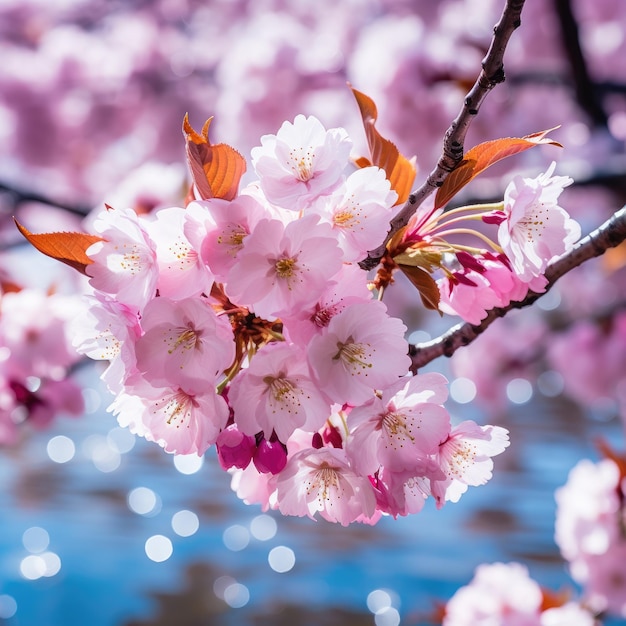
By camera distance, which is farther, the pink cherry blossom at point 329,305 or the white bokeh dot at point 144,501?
the white bokeh dot at point 144,501

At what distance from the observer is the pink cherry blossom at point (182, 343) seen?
451 millimetres

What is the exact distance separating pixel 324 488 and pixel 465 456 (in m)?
0.10

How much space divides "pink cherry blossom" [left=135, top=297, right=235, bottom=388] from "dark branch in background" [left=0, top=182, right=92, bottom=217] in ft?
4.02

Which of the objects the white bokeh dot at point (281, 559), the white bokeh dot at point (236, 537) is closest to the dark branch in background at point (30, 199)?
the white bokeh dot at point (281, 559)

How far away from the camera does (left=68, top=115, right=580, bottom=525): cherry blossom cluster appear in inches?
17.8

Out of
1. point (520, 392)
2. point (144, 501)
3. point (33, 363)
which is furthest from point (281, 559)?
point (520, 392)

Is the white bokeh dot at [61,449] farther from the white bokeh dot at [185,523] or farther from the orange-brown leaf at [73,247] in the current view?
the orange-brown leaf at [73,247]

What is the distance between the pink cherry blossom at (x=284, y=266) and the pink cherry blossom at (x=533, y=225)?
125mm

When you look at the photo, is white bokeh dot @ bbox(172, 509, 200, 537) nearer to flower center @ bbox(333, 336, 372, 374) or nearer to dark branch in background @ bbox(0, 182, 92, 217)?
dark branch in background @ bbox(0, 182, 92, 217)

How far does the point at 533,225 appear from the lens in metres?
0.50

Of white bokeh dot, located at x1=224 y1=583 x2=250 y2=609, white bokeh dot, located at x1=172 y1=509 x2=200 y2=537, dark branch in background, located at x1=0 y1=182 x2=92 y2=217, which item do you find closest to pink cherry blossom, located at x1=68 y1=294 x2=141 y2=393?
dark branch in background, located at x1=0 y1=182 x2=92 y2=217

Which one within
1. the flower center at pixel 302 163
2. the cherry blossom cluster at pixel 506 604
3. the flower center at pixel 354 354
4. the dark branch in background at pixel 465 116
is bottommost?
the flower center at pixel 354 354

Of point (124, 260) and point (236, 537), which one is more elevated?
point (236, 537)

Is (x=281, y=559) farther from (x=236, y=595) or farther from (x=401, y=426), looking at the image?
(x=401, y=426)
